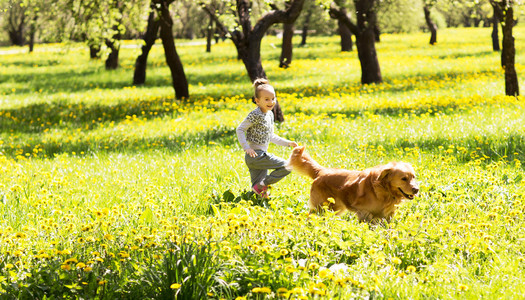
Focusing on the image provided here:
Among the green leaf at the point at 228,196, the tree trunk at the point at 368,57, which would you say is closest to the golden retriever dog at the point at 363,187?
the green leaf at the point at 228,196

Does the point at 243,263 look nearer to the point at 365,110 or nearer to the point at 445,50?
the point at 365,110

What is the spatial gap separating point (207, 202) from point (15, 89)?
1710 centimetres

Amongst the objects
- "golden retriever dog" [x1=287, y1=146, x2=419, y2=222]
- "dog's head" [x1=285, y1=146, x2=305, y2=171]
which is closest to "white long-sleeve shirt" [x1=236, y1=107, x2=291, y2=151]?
"dog's head" [x1=285, y1=146, x2=305, y2=171]

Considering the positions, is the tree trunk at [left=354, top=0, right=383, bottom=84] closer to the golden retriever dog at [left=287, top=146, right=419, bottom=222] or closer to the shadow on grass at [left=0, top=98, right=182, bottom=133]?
the shadow on grass at [left=0, top=98, right=182, bottom=133]

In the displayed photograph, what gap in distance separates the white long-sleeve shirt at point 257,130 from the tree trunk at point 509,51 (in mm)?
8451

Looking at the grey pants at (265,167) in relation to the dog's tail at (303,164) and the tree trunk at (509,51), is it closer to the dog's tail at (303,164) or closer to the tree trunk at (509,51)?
the dog's tail at (303,164)

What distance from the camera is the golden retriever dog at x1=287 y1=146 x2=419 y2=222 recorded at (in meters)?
4.33

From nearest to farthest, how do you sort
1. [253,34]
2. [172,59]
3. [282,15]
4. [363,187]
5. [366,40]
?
[363,187] → [253,34] → [282,15] → [172,59] → [366,40]

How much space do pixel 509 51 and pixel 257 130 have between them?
8.99 meters

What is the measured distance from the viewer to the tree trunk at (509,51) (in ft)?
39.6

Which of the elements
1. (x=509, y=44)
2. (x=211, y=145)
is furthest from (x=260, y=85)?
(x=509, y=44)

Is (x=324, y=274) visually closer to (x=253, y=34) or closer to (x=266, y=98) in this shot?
(x=266, y=98)

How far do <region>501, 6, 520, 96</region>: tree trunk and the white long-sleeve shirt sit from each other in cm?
845

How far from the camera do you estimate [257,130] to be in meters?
5.91
